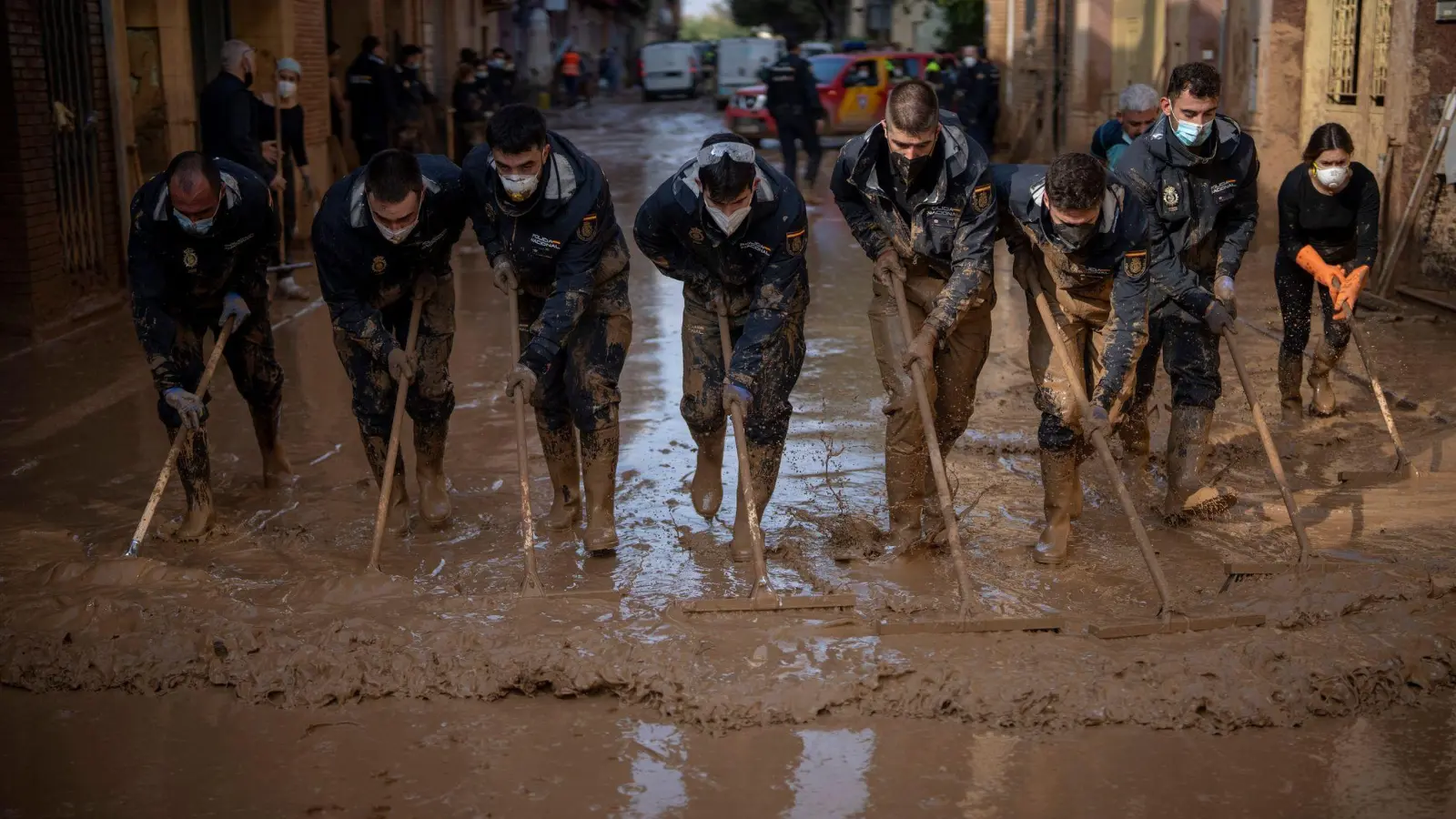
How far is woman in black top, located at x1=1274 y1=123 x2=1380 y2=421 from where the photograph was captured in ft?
23.8

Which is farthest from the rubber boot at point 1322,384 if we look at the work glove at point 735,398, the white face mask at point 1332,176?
the work glove at point 735,398

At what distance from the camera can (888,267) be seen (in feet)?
18.8

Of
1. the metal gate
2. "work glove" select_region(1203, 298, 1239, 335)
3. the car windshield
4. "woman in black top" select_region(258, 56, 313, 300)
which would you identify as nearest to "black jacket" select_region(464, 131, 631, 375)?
"work glove" select_region(1203, 298, 1239, 335)

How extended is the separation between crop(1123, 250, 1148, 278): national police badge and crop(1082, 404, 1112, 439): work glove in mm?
512

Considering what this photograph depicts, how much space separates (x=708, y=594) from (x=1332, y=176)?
3.85 meters

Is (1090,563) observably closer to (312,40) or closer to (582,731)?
(582,731)

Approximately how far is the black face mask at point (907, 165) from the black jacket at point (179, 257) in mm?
2657

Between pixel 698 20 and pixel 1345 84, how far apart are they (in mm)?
117027

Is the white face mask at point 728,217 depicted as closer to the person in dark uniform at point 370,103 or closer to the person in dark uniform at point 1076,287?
the person in dark uniform at point 1076,287

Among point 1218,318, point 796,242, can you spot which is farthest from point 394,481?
point 1218,318

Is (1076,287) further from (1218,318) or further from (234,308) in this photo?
(234,308)

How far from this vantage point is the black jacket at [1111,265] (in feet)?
18.0

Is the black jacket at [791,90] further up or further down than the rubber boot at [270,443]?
further up

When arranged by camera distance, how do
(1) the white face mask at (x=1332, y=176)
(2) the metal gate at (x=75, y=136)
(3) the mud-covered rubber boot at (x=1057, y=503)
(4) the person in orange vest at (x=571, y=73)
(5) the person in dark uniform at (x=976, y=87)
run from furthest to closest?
(4) the person in orange vest at (x=571, y=73), (5) the person in dark uniform at (x=976, y=87), (2) the metal gate at (x=75, y=136), (1) the white face mask at (x=1332, y=176), (3) the mud-covered rubber boot at (x=1057, y=503)
